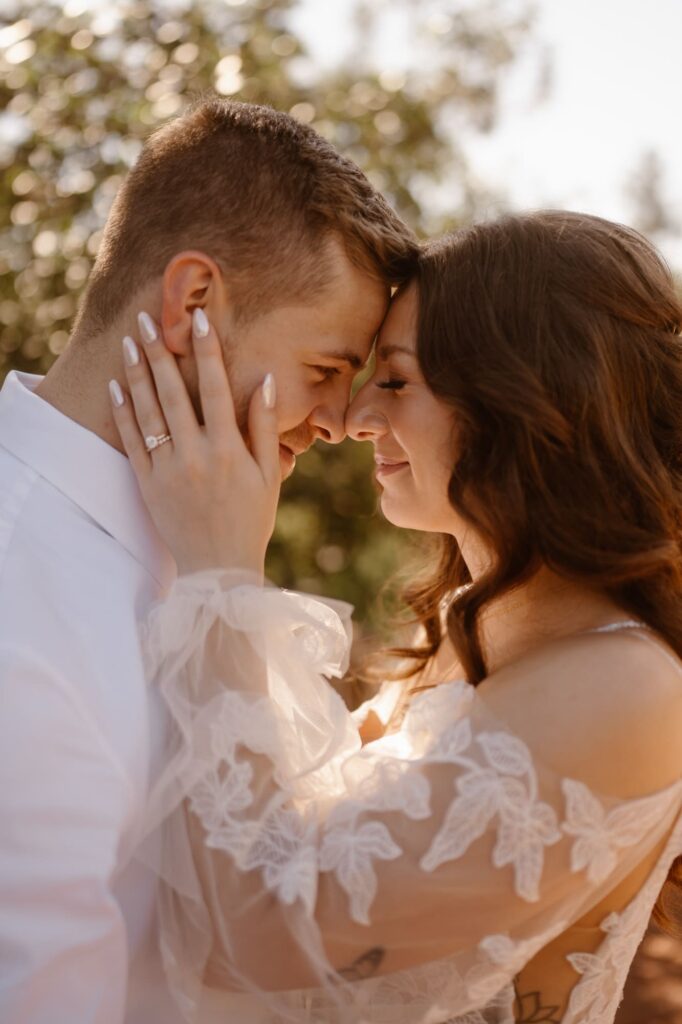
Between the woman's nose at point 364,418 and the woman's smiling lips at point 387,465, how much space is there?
0.06 m

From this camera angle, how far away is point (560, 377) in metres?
2.22

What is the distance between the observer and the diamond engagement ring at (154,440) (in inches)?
86.2

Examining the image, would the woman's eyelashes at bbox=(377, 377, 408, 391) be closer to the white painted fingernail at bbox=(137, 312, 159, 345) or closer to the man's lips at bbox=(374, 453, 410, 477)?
the man's lips at bbox=(374, 453, 410, 477)

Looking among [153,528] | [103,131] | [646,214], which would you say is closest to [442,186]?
[103,131]

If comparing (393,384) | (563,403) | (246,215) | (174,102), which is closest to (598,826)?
(563,403)

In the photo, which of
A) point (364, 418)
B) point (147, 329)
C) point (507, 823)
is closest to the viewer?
point (507, 823)

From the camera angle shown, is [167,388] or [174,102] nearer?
[167,388]

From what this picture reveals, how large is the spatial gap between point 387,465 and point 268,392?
0.44 meters

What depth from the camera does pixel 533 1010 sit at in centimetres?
211

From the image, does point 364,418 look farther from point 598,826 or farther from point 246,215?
point 598,826

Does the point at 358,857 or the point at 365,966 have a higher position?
the point at 358,857

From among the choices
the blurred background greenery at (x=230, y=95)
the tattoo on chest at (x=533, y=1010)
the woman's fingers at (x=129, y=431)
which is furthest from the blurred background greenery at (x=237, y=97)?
the woman's fingers at (x=129, y=431)

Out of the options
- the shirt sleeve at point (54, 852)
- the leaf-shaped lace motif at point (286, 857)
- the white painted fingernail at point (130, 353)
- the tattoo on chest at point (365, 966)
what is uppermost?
the white painted fingernail at point (130, 353)

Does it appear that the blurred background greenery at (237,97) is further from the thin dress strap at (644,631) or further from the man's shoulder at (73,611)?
the man's shoulder at (73,611)
